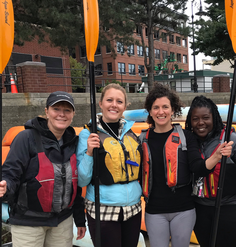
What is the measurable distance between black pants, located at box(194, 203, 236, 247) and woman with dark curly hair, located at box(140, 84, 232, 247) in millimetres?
86

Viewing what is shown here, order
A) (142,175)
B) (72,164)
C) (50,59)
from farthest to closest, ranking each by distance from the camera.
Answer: (50,59), (142,175), (72,164)

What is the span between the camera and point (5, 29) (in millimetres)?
1554

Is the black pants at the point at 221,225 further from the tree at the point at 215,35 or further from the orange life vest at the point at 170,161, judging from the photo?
the tree at the point at 215,35

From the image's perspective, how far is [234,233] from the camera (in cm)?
187

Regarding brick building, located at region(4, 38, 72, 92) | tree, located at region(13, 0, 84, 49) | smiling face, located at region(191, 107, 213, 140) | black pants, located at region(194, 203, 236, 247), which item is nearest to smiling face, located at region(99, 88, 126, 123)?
smiling face, located at region(191, 107, 213, 140)

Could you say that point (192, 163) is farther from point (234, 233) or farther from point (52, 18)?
point (52, 18)

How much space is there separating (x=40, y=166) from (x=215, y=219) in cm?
131

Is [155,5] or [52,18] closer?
[52,18]

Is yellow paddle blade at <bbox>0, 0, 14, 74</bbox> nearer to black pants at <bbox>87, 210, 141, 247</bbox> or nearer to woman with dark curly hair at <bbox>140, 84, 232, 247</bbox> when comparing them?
woman with dark curly hair at <bbox>140, 84, 232, 247</bbox>

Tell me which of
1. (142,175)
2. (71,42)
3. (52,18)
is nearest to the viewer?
(142,175)

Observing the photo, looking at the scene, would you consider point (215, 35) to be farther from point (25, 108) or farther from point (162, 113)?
point (162, 113)

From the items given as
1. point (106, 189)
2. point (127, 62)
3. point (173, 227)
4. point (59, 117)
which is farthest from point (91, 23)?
point (127, 62)

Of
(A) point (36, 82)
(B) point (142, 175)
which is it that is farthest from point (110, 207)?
(A) point (36, 82)

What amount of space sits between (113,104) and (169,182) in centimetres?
75
